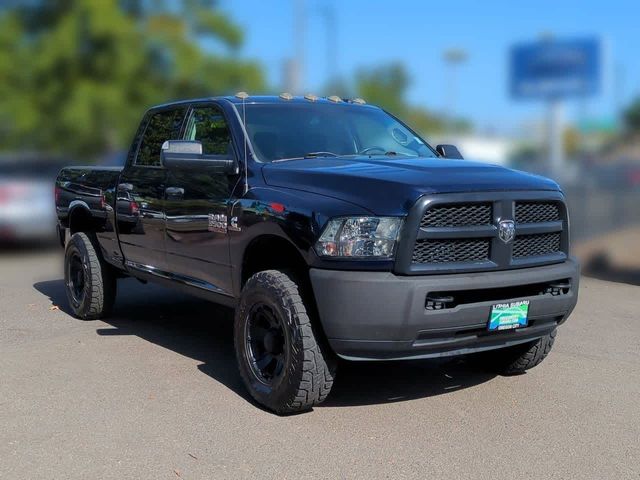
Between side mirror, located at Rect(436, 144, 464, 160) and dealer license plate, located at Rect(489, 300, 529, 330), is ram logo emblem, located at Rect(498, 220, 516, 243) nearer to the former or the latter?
dealer license plate, located at Rect(489, 300, 529, 330)

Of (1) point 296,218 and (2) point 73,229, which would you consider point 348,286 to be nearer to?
(1) point 296,218

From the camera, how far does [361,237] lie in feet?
14.8

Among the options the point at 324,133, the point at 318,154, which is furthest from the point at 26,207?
the point at 318,154

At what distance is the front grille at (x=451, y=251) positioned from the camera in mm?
4547

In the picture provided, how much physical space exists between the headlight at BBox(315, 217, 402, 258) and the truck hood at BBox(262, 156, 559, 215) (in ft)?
0.24

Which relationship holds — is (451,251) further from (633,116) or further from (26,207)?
(633,116)

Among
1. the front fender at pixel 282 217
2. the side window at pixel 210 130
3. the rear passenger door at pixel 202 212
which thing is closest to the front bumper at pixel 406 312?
the front fender at pixel 282 217

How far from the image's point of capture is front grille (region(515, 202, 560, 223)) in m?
4.93

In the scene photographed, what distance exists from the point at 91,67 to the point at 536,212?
18.7m

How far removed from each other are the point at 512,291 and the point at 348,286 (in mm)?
1080

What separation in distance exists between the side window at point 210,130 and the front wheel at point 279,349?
1217 mm

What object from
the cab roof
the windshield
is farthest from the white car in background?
the windshield

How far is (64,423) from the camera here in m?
4.81

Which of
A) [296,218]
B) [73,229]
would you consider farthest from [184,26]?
[296,218]
